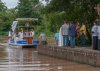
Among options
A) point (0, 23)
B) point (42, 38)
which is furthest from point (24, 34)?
point (0, 23)

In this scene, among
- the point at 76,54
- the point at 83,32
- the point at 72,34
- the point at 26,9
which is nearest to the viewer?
the point at 76,54

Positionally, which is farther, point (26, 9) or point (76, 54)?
point (26, 9)

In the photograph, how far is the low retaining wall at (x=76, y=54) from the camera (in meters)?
18.4

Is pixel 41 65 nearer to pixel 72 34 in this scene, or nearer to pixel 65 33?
pixel 72 34

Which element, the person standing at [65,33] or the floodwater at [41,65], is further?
the person standing at [65,33]

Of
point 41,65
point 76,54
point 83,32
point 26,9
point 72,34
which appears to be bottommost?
point 41,65

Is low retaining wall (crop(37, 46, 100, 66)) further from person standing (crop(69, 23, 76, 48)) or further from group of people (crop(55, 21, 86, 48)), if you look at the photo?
group of people (crop(55, 21, 86, 48))

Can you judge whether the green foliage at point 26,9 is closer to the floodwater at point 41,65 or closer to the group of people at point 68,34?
the group of people at point 68,34

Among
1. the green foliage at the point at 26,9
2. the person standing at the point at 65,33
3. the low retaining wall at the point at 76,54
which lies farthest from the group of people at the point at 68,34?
the green foliage at the point at 26,9

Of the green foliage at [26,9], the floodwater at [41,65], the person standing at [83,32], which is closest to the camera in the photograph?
the floodwater at [41,65]

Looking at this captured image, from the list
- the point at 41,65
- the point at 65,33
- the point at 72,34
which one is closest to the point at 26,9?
the point at 65,33

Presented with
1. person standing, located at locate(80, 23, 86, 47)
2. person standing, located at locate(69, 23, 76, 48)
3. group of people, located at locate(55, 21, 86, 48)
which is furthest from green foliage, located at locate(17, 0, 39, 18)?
person standing, located at locate(69, 23, 76, 48)

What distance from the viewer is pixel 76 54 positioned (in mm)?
20594

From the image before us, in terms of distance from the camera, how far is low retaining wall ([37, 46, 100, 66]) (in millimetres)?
18367
